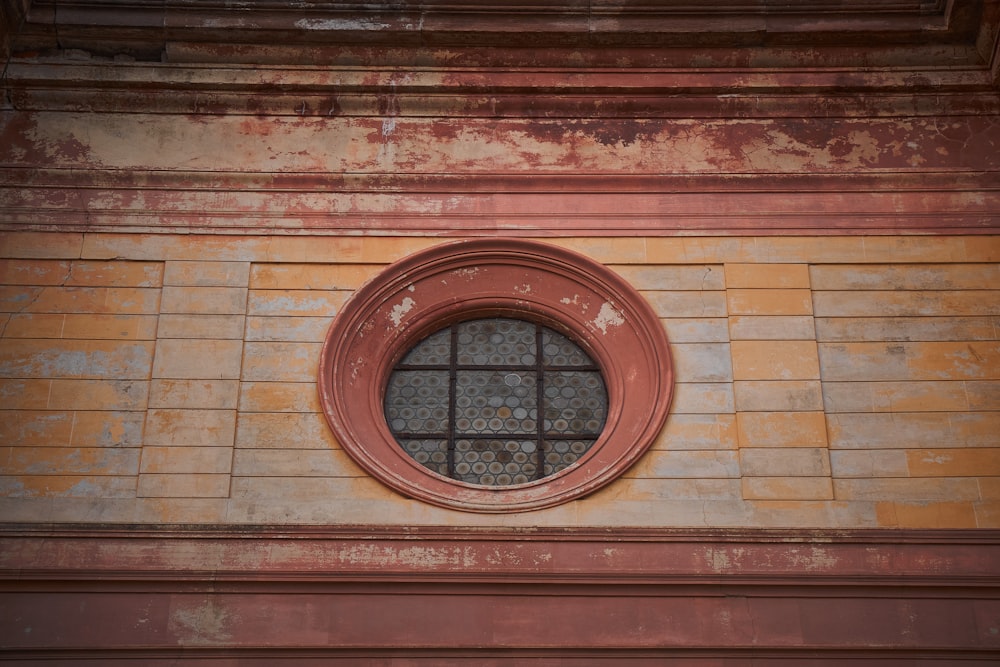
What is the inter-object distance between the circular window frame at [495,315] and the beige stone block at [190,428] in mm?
674

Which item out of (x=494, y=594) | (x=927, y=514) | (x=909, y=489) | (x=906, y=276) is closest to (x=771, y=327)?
(x=906, y=276)

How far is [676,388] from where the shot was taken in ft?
30.9

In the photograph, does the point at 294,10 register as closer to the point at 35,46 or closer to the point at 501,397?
the point at 35,46

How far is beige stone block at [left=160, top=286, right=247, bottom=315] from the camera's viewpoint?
9.65 metres

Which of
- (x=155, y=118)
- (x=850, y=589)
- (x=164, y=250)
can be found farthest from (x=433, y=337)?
(x=850, y=589)

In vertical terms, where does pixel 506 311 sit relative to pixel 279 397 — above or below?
above

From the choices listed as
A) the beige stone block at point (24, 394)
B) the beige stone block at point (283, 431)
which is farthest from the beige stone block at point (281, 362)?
the beige stone block at point (24, 394)

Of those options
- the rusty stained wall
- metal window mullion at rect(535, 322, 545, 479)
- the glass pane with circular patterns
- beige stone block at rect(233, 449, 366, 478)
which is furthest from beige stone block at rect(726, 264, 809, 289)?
beige stone block at rect(233, 449, 366, 478)

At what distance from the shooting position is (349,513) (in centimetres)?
895

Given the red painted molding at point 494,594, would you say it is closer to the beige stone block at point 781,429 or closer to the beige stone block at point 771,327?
the beige stone block at point 781,429

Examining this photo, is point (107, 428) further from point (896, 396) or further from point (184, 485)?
point (896, 396)

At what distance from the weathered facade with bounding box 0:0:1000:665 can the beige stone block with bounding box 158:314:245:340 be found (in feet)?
0.07

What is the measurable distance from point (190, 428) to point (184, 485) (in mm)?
419

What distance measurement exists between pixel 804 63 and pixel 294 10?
3923 millimetres
